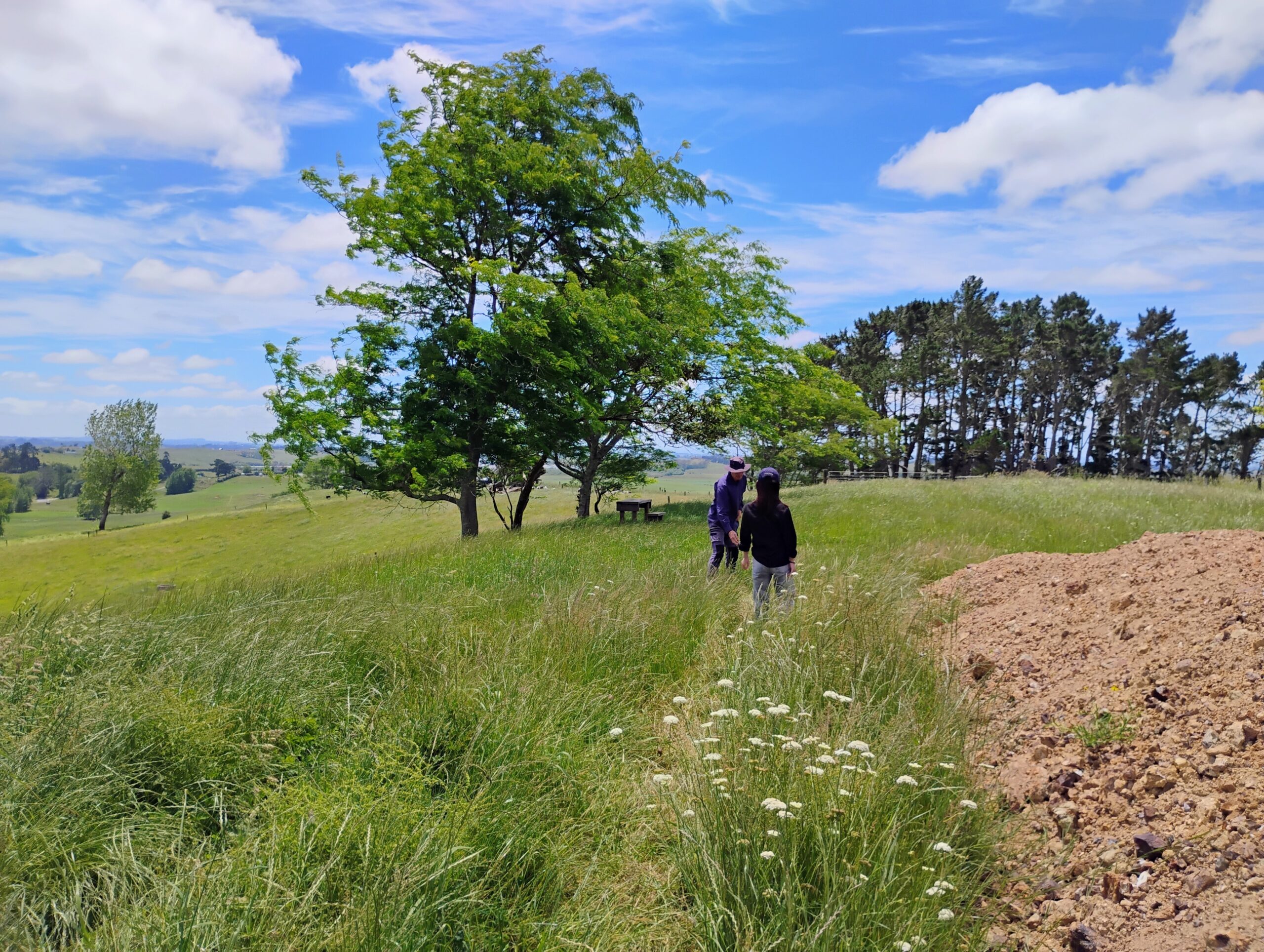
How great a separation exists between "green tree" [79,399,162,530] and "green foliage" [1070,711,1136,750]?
80.9 m

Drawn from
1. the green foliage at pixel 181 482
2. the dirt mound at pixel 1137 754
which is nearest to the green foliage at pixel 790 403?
the dirt mound at pixel 1137 754

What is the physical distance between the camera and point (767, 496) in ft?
22.5

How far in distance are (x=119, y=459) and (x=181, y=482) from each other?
11821 centimetres

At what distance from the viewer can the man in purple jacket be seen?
29.0ft

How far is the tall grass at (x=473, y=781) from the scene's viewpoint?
278cm

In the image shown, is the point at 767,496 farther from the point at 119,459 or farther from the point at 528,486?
the point at 119,459

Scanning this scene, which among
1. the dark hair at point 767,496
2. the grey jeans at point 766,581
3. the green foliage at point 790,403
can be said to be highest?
the green foliage at point 790,403

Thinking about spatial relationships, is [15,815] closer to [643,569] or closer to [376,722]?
[376,722]

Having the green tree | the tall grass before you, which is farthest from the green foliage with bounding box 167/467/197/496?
the tall grass

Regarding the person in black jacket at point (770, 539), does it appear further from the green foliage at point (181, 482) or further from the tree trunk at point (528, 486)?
the green foliage at point (181, 482)

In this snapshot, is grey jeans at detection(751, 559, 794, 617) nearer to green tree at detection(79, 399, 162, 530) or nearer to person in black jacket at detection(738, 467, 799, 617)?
person in black jacket at detection(738, 467, 799, 617)

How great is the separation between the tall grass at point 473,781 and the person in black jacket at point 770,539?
45 centimetres

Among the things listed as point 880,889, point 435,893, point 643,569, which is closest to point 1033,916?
point 880,889

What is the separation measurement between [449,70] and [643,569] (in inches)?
662
